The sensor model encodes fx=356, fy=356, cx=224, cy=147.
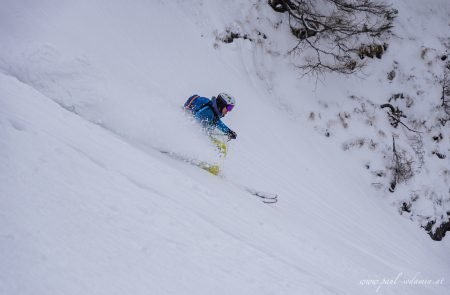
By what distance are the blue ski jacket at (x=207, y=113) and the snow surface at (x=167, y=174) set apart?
242 millimetres

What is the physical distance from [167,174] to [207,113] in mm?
2179

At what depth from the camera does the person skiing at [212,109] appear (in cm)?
676

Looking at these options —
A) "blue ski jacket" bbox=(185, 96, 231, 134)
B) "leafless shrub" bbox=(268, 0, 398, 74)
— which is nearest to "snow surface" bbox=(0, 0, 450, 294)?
"blue ski jacket" bbox=(185, 96, 231, 134)

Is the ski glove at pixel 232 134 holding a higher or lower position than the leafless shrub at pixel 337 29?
lower

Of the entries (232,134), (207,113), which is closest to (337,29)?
(232,134)

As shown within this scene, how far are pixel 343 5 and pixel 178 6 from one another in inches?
188

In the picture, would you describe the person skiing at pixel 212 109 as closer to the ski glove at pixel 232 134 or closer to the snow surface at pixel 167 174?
the ski glove at pixel 232 134

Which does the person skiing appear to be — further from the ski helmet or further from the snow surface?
the snow surface

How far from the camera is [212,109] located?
6.82 meters

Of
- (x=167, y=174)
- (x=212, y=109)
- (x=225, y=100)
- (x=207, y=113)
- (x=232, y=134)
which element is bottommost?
(x=167, y=174)

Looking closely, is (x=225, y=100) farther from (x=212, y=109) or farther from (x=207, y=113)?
(x=207, y=113)

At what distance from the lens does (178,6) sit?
32.7 ft

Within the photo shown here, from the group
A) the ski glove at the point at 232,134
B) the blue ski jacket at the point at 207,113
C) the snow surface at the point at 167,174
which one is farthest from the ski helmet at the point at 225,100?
the snow surface at the point at 167,174

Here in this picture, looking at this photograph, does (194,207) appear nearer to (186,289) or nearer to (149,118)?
(186,289)
